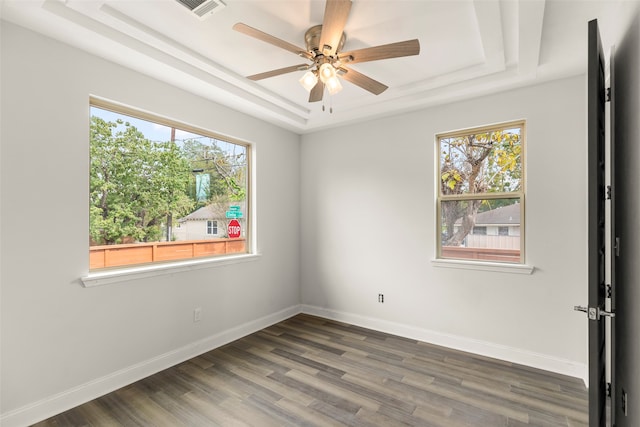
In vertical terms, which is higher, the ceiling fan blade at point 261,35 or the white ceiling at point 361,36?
the white ceiling at point 361,36

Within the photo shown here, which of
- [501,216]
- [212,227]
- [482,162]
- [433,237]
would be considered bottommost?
[433,237]

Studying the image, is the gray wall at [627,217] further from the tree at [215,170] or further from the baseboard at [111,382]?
the tree at [215,170]

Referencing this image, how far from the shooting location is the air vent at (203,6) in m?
1.93

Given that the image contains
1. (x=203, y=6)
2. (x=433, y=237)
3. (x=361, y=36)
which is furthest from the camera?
(x=433, y=237)

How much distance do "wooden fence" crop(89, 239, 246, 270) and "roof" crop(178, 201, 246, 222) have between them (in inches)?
9.7

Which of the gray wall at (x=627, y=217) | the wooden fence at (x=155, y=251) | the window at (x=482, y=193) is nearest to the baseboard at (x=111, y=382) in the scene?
the wooden fence at (x=155, y=251)

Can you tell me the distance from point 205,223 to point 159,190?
621 mm

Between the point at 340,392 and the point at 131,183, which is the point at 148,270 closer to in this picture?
the point at 131,183

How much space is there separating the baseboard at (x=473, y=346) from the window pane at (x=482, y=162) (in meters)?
1.57

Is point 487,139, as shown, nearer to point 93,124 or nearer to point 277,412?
point 277,412

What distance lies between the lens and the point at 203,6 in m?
1.96

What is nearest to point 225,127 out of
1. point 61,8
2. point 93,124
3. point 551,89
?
point 93,124

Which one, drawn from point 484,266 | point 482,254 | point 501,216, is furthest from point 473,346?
point 501,216

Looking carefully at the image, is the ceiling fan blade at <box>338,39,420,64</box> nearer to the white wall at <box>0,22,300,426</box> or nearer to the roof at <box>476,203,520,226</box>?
A: the white wall at <box>0,22,300,426</box>
